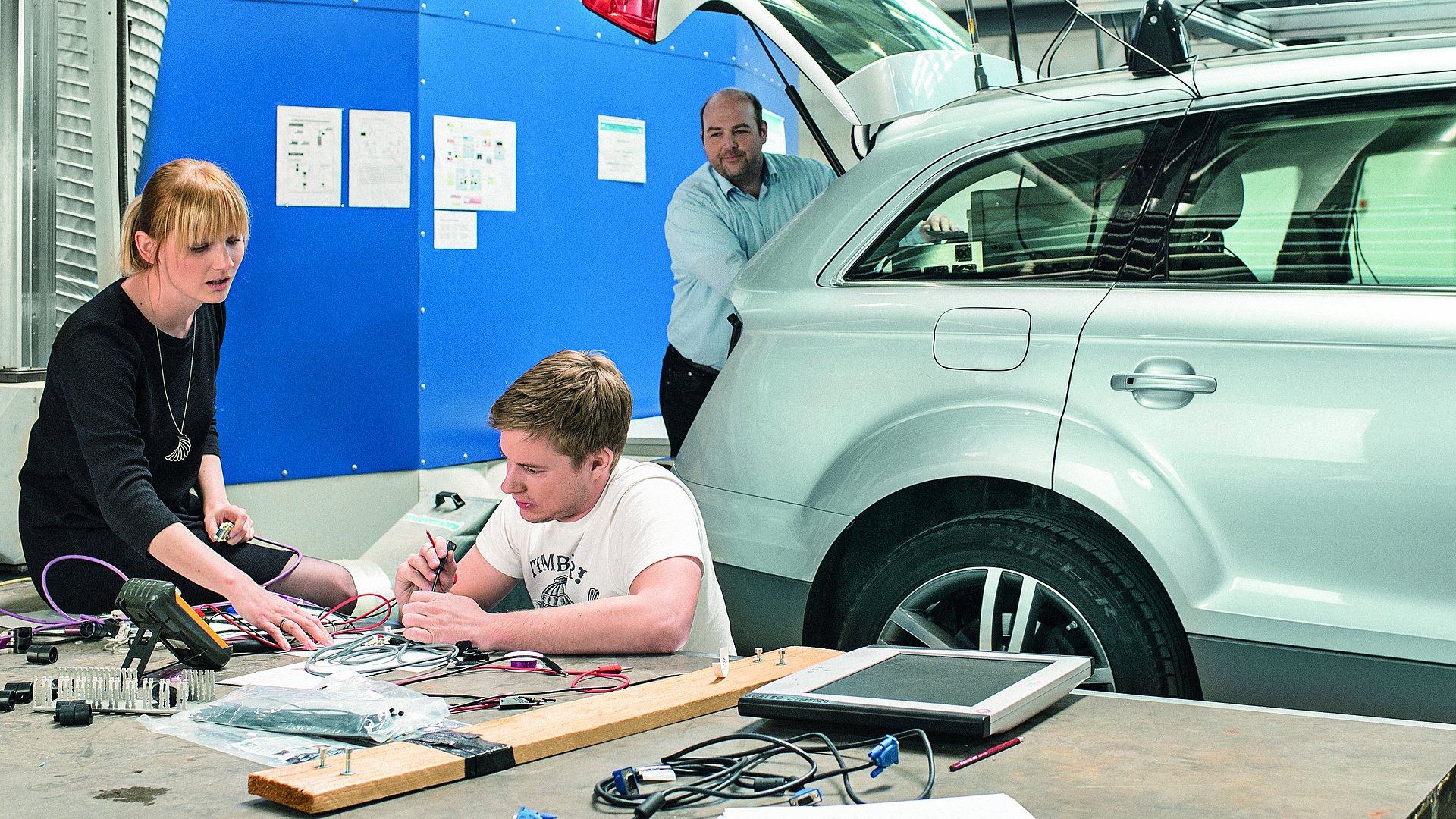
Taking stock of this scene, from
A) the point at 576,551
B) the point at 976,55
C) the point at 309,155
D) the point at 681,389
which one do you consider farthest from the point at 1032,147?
the point at 309,155

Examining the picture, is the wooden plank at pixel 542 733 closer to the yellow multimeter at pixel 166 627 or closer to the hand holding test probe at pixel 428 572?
the yellow multimeter at pixel 166 627

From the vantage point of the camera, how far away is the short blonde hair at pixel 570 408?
2.58m

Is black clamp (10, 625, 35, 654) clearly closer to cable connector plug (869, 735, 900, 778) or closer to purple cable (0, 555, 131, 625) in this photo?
purple cable (0, 555, 131, 625)

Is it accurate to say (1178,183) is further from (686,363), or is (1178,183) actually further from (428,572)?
(686,363)

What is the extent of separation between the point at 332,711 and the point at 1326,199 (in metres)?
2.07

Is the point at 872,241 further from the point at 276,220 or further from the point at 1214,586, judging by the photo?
the point at 276,220

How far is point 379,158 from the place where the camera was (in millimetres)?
5469

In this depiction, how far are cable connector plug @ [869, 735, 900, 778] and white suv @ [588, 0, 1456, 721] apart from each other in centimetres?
117

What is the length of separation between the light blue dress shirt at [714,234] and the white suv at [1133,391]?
1.39 metres

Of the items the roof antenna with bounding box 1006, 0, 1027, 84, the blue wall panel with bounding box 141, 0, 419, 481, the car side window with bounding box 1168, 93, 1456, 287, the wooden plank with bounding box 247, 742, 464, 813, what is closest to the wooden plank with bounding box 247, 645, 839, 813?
the wooden plank with bounding box 247, 742, 464, 813

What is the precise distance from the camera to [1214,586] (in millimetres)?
2580

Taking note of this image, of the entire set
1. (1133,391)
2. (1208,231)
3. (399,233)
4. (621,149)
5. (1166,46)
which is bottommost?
(1133,391)

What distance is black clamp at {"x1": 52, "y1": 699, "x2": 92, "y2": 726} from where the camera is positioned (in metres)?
1.88

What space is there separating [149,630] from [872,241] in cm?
172
